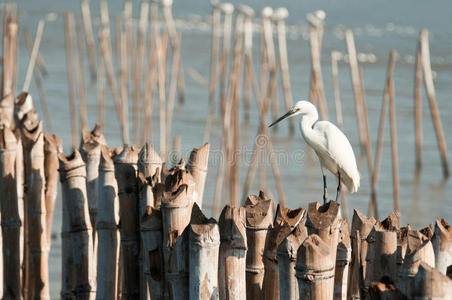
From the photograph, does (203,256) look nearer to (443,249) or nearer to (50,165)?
(443,249)

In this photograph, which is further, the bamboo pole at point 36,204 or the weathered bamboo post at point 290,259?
the bamboo pole at point 36,204

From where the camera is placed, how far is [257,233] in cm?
259

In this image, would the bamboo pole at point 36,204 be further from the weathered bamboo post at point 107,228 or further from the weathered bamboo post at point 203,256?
the weathered bamboo post at point 203,256

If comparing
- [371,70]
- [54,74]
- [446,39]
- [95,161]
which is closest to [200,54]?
[371,70]

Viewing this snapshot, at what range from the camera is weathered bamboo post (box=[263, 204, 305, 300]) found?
255 centimetres

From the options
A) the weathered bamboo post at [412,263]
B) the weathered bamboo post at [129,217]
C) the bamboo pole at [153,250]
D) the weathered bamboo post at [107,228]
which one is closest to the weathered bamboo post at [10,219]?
the weathered bamboo post at [107,228]

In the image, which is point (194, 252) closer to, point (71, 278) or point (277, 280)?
point (277, 280)

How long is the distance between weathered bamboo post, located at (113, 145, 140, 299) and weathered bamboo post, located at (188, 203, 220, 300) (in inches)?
24.2

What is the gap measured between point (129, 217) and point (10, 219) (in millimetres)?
888

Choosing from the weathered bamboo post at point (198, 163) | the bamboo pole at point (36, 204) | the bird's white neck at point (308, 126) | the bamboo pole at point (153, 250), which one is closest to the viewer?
the bamboo pole at point (153, 250)

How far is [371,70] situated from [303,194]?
522 inches

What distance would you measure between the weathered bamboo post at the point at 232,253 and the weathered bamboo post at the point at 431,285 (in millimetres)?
724

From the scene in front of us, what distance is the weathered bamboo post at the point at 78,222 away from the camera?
3.29 metres

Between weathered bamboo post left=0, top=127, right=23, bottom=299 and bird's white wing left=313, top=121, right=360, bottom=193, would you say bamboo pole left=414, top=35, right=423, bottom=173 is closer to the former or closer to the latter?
bird's white wing left=313, top=121, right=360, bottom=193
